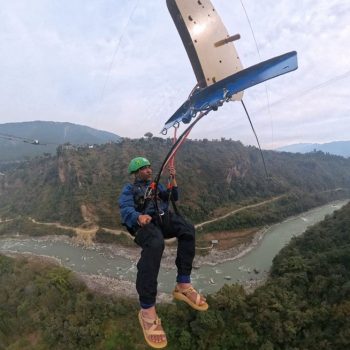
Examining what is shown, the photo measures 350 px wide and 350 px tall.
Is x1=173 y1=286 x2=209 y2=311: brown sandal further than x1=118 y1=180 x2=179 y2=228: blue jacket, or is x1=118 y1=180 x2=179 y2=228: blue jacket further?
x1=173 y1=286 x2=209 y2=311: brown sandal

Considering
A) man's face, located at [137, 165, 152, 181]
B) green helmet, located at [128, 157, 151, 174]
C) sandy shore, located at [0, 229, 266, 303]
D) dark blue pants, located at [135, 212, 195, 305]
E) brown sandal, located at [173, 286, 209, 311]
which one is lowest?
sandy shore, located at [0, 229, 266, 303]

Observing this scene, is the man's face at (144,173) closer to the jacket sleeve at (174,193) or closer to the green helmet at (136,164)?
the green helmet at (136,164)

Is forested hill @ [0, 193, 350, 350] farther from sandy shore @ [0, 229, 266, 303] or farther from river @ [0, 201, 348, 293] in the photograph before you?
river @ [0, 201, 348, 293]

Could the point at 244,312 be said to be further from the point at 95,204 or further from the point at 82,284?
the point at 95,204

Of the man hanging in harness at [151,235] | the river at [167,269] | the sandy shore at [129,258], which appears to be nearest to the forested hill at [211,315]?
the sandy shore at [129,258]

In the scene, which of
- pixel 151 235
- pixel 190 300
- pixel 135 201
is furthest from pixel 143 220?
pixel 190 300

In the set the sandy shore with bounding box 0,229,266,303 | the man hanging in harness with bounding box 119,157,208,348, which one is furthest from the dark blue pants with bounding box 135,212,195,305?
the sandy shore with bounding box 0,229,266,303
